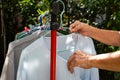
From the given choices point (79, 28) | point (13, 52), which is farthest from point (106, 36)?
point (13, 52)

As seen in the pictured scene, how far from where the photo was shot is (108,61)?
1325mm

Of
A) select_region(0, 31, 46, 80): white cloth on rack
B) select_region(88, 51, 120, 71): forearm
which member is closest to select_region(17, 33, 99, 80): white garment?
Result: select_region(0, 31, 46, 80): white cloth on rack

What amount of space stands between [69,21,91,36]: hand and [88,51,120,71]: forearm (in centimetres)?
40

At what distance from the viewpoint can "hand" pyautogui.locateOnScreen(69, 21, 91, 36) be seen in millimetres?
1790

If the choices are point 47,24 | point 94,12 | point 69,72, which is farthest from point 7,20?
point 69,72

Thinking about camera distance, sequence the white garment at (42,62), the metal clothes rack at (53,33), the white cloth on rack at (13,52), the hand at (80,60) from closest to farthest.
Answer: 1. the hand at (80,60)
2. the metal clothes rack at (53,33)
3. the white garment at (42,62)
4. the white cloth on rack at (13,52)

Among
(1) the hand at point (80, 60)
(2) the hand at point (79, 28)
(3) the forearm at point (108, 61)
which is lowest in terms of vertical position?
(1) the hand at point (80, 60)

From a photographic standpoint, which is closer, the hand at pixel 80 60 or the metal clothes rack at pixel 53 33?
the hand at pixel 80 60

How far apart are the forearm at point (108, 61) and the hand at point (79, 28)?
403 mm

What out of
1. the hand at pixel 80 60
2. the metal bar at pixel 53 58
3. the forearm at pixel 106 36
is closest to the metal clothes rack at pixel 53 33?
the metal bar at pixel 53 58

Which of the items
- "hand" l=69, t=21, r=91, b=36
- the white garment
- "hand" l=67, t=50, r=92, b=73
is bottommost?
the white garment

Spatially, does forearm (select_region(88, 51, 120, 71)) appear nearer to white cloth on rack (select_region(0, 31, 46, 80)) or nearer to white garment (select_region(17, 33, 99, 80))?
white garment (select_region(17, 33, 99, 80))

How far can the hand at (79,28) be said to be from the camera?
179cm

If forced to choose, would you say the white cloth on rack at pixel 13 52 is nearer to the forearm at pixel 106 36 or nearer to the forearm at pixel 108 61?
the forearm at pixel 106 36
